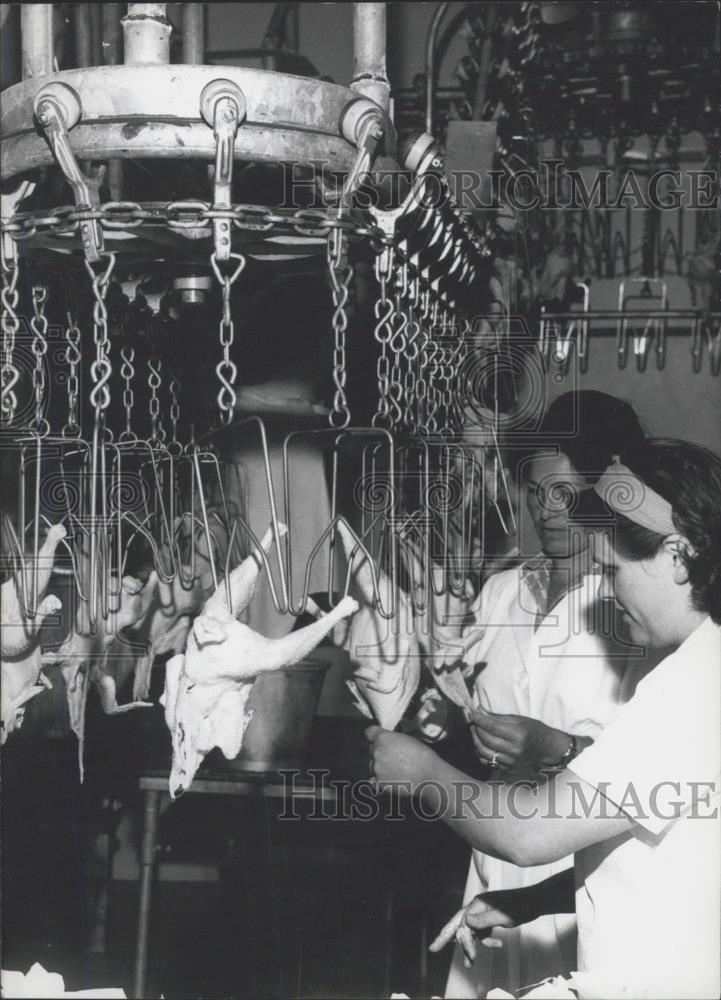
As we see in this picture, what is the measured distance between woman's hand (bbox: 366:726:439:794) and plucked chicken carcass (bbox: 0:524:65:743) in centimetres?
38

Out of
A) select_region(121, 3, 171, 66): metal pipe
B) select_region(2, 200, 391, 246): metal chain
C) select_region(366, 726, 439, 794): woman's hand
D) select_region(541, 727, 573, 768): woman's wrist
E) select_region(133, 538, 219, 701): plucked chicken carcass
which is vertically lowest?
select_region(541, 727, 573, 768): woman's wrist

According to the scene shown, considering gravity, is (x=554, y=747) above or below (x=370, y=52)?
below

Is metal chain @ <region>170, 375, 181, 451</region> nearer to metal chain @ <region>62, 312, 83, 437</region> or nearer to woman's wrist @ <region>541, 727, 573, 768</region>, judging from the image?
metal chain @ <region>62, 312, 83, 437</region>

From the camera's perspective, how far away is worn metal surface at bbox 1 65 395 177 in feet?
3.00

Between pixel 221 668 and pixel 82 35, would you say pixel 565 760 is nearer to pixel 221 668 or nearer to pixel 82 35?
pixel 221 668

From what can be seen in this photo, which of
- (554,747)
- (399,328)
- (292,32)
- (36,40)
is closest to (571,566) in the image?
(554,747)

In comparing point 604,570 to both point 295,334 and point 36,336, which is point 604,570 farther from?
point 36,336

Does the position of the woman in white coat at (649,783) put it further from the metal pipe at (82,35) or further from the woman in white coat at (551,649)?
the metal pipe at (82,35)

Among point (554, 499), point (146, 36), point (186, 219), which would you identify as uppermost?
point (146, 36)

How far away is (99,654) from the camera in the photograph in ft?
4.00

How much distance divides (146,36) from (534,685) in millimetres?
825

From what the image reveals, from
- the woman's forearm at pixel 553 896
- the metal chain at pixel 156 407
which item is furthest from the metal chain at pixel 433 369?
the woman's forearm at pixel 553 896

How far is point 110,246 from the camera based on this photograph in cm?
103

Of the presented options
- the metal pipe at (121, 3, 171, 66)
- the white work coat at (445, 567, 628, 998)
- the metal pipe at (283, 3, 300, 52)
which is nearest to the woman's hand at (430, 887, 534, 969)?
the white work coat at (445, 567, 628, 998)
